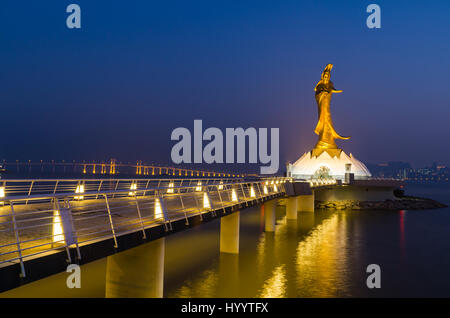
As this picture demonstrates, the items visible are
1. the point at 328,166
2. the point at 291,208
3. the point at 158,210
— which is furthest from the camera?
the point at 328,166

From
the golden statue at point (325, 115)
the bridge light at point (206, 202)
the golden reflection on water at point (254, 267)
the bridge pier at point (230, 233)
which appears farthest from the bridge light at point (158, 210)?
the golden statue at point (325, 115)

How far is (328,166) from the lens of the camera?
65562mm

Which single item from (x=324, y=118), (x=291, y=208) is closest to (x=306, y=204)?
(x=291, y=208)

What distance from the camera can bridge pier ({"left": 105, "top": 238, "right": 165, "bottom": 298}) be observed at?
37.5 ft

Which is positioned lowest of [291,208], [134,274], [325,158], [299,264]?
[299,264]

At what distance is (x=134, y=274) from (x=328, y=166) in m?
57.5

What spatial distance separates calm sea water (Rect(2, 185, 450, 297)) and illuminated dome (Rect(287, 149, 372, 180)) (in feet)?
90.1

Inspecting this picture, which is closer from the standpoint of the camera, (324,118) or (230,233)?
(230,233)

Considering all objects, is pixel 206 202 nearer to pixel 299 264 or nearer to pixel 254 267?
pixel 254 267

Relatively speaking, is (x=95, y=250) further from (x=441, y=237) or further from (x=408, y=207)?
(x=408, y=207)
